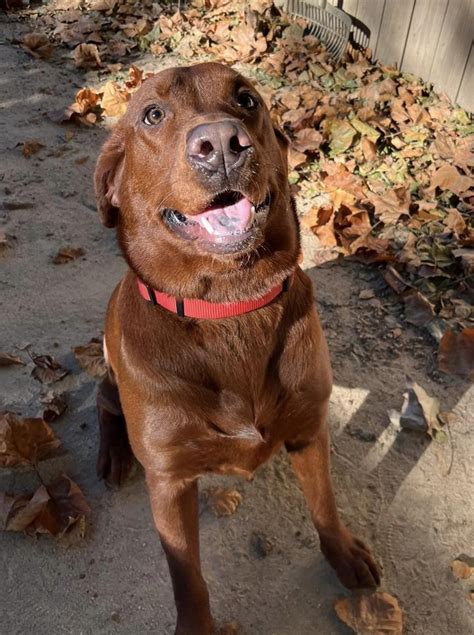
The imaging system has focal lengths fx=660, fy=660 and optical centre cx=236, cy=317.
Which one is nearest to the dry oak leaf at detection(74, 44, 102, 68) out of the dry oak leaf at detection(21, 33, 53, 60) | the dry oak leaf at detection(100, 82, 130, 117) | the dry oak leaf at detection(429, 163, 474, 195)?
the dry oak leaf at detection(21, 33, 53, 60)

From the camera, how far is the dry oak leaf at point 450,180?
3.78 m

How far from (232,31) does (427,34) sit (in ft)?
6.05

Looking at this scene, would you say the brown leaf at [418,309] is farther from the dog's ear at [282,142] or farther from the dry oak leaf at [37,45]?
the dry oak leaf at [37,45]

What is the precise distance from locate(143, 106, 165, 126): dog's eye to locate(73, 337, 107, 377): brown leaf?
138 cm

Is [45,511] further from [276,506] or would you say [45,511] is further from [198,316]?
[198,316]

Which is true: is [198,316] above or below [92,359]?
above

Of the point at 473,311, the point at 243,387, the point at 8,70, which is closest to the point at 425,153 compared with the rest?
the point at 473,311

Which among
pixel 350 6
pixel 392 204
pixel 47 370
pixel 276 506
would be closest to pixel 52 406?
pixel 47 370

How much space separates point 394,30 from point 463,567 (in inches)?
157

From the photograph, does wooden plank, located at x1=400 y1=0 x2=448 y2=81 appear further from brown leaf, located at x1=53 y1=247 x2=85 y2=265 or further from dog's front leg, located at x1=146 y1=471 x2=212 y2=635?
dog's front leg, located at x1=146 y1=471 x2=212 y2=635

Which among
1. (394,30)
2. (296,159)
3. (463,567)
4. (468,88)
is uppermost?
(394,30)

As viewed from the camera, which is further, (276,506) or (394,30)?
(394,30)

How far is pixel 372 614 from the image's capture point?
215cm

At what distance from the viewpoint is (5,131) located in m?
4.85
